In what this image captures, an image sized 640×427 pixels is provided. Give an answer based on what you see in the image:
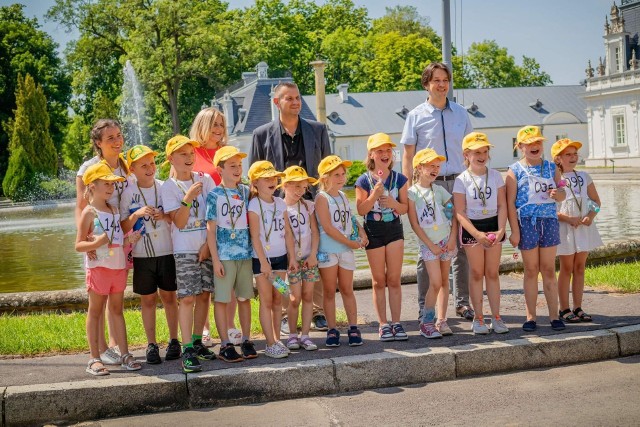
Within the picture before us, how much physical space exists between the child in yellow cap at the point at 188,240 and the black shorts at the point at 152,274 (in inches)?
4.8

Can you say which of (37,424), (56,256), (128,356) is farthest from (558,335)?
(56,256)

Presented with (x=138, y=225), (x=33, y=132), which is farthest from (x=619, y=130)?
(x=138, y=225)

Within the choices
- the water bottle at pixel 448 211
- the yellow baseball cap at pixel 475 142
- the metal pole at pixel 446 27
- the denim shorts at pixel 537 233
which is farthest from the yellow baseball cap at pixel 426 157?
the metal pole at pixel 446 27

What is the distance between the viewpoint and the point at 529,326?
23.1 ft

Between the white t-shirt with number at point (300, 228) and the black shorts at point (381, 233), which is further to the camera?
the black shorts at point (381, 233)

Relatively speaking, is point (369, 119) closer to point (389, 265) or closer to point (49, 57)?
point (49, 57)

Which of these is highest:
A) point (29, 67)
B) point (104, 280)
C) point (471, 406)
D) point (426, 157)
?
point (29, 67)

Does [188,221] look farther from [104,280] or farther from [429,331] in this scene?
[429,331]

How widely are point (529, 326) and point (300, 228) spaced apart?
2.28 metres

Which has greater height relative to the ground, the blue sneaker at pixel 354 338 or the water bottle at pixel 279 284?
the water bottle at pixel 279 284

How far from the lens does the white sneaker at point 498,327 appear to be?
700cm

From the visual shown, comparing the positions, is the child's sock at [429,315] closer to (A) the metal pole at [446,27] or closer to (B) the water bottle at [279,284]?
(B) the water bottle at [279,284]

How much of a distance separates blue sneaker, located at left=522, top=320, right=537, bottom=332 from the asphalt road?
74 centimetres

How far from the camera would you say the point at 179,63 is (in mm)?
52781
